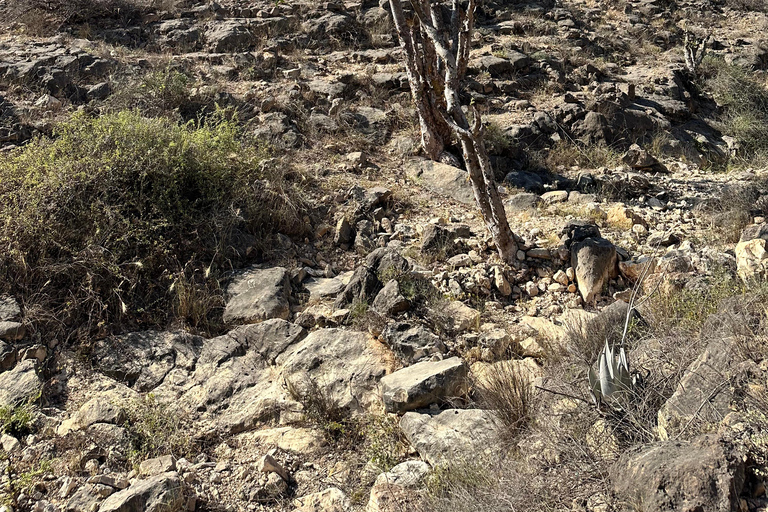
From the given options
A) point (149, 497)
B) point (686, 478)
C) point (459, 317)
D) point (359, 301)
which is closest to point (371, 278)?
point (359, 301)

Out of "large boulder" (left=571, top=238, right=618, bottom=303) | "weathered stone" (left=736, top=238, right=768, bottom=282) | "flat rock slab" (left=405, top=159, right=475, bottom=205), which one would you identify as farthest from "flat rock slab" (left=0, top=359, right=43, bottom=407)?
"weathered stone" (left=736, top=238, right=768, bottom=282)

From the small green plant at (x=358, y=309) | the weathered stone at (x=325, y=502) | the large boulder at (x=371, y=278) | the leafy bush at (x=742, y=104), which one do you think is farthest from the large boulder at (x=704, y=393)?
the leafy bush at (x=742, y=104)

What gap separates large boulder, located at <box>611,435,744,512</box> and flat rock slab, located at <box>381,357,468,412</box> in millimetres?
1433

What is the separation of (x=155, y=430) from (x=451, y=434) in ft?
6.51

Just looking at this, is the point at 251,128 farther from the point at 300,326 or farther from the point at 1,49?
the point at 1,49

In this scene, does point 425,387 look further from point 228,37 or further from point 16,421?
point 228,37

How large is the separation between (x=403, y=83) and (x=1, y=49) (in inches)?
272

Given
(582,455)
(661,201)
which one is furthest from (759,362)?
(661,201)

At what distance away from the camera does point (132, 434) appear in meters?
3.76

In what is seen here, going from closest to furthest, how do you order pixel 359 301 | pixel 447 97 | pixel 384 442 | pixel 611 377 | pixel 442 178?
pixel 611 377, pixel 384 442, pixel 359 301, pixel 447 97, pixel 442 178

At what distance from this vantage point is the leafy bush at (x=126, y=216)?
15.9 ft

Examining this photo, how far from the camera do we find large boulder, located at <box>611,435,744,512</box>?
2.08 meters

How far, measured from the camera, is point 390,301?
→ 4.70 meters

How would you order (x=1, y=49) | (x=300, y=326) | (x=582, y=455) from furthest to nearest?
1. (x=1, y=49)
2. (x=300, y=326)
3. (x=582, y=455)
